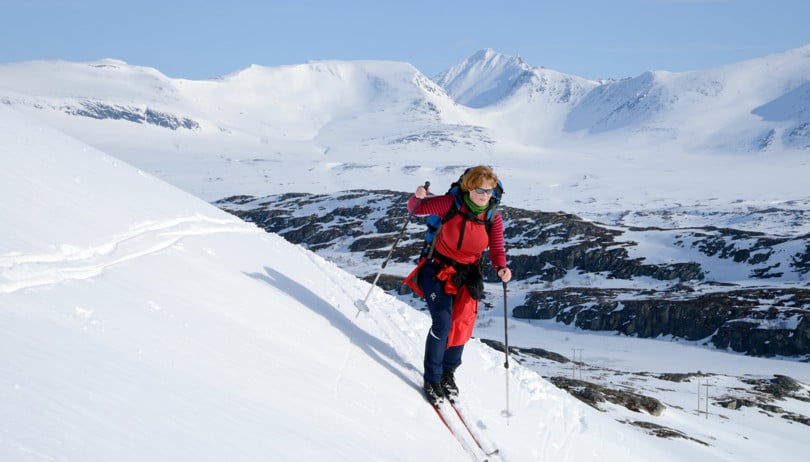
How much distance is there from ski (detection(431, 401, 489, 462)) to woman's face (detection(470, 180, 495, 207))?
237cm

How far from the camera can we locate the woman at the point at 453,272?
689cm

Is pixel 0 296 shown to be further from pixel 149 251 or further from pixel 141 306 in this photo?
pixel 149 251

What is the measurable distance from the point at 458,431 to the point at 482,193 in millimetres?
2597

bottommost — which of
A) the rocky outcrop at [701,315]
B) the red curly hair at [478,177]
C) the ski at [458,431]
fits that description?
the ski at [458,431]

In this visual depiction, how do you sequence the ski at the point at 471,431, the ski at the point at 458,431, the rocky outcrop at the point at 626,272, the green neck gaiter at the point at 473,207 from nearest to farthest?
the ski at the point at 458,431, the ski at the point at 471,431, the green neck gaiter at the point at 473,207, the rocky outcrop at the point at 626,272

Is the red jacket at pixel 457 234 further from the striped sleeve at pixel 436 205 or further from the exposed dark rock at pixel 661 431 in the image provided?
the exposed dark rock at pixel 661 431

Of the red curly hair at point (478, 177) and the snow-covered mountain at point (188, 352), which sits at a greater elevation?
the red curly hair at point (478, 177)

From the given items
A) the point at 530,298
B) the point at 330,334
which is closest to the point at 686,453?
the point at 330,334

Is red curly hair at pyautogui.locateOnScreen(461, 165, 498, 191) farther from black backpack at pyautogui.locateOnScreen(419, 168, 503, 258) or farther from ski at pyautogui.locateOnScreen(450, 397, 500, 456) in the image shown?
ski at pyautogui.locateOnScreen(450, 397, 500, 456)

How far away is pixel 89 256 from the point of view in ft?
19.2

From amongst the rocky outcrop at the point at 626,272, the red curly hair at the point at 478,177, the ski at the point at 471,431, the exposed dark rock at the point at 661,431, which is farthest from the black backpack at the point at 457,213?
the rocky outcrop at the point at 626,272

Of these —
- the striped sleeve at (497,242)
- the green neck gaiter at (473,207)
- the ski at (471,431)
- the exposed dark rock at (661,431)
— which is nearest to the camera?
the ski at (471,431)

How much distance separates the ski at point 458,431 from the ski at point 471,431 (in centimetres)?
3

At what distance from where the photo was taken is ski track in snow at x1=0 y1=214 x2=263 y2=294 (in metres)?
4.64
